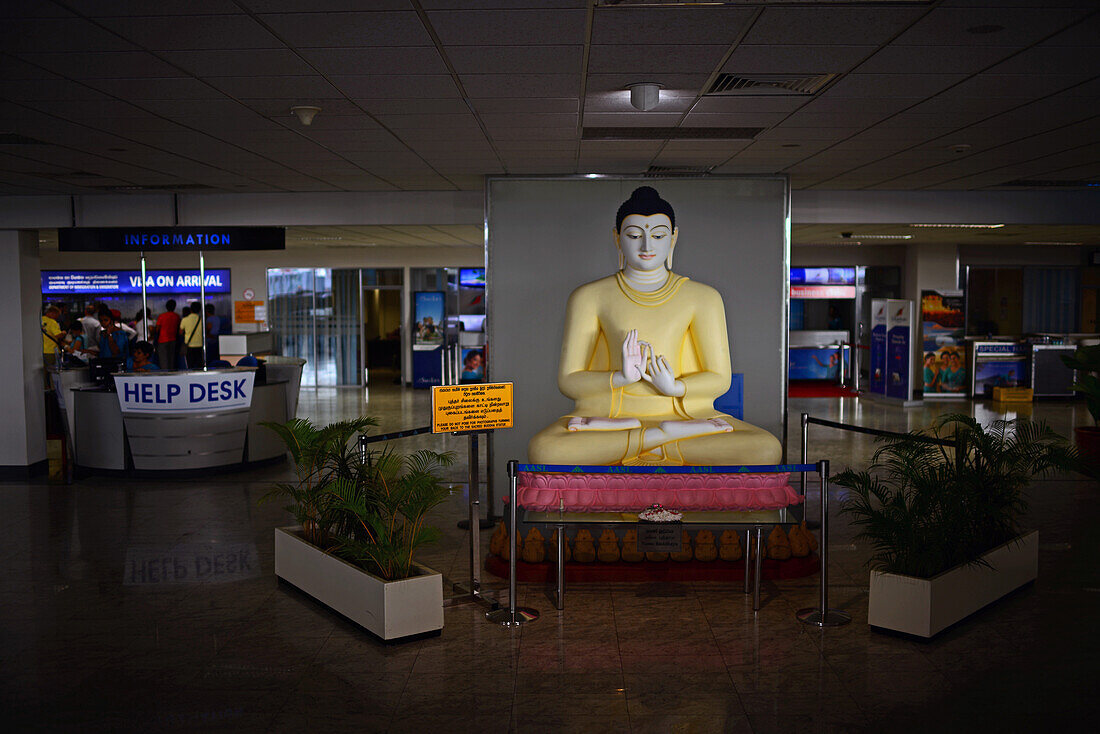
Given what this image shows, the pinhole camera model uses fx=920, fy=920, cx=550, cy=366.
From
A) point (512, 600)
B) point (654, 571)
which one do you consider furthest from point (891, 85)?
point (512, 600)

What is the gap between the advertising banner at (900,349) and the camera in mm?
15961

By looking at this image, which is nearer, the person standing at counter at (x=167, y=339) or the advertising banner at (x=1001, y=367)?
the person standing at counter at (x=167, y=339)

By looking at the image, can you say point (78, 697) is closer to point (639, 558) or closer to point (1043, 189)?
point (639, 558)

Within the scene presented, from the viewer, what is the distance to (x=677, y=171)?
775cm

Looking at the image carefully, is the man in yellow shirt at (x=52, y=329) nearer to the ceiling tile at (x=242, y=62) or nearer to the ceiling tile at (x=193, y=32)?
the ceiling tile at (x=242, y=62)

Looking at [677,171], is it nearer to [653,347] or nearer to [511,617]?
[653,347]

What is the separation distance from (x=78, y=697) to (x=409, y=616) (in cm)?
162

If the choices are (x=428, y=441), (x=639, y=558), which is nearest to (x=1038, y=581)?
(x=639, y=558)

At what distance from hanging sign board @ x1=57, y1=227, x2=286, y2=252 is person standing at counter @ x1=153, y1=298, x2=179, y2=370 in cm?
418

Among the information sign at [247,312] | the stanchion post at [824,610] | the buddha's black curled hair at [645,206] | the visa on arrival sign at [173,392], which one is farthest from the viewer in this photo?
the information sign at [247,312]


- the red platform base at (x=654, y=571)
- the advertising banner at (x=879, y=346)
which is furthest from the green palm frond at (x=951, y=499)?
the advertising banner at (x=879, y=346)

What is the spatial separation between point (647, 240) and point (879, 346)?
443 inches

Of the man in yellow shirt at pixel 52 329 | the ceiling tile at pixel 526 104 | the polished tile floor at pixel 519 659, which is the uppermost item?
the ceiling tile at pixel 526 104

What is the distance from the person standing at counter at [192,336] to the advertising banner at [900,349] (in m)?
11.6
